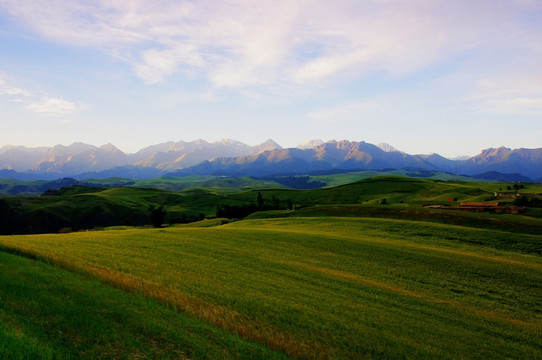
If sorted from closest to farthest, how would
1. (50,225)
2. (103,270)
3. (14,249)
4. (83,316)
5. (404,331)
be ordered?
(83,316) < (404,331) < (103,270) < (14,249) < (50,225)

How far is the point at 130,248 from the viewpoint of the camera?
38688 millimetres

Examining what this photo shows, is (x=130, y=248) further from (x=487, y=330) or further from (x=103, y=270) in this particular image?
(x=487, y=330)

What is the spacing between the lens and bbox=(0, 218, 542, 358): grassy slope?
19.8 metres

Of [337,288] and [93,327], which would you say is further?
[337,288]

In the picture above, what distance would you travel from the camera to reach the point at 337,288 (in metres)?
29.1

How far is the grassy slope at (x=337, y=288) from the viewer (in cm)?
1984

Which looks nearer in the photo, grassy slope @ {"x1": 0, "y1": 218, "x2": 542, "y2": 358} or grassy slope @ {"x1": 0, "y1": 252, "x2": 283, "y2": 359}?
grassy slope @ {"x1": 0, "y1": 252, "x2": 283, "y2": 359}

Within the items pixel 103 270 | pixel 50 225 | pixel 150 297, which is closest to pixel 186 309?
pixel 150 297

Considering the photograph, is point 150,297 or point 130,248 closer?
point 150,297

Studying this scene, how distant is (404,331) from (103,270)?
74.0ft

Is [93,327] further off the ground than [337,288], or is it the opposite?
[93,327]

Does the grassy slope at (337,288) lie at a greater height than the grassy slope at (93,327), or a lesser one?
lesser

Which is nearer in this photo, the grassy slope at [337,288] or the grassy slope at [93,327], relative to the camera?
the grassy slope at [93,327]

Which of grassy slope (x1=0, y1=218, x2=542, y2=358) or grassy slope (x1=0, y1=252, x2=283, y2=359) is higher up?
grassy slope (x1=0, y1=252, x2=283, y2=359)
